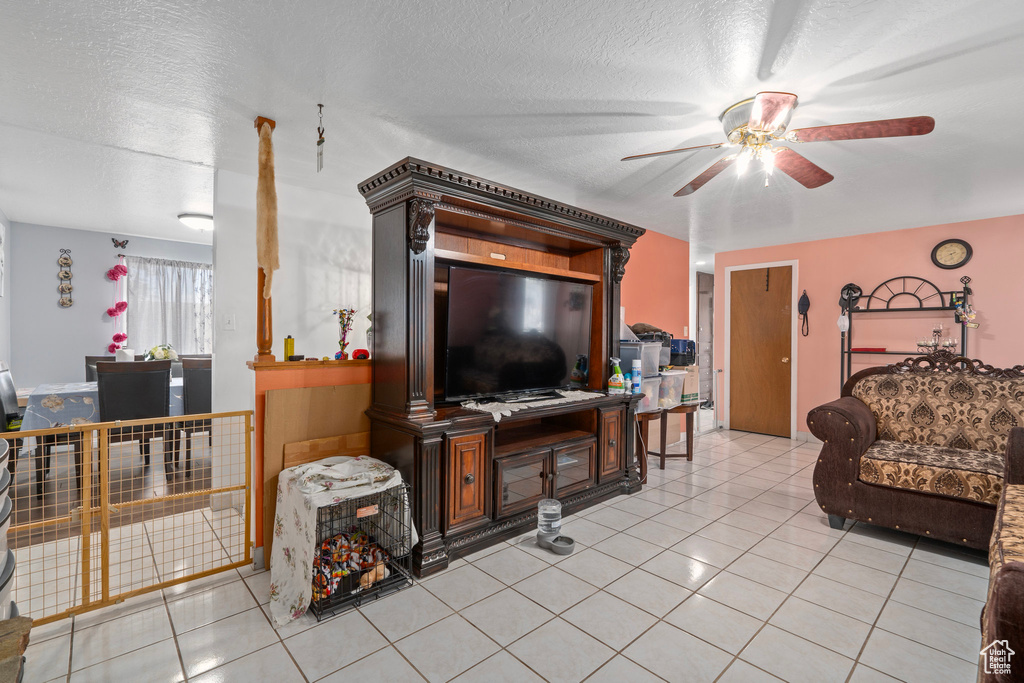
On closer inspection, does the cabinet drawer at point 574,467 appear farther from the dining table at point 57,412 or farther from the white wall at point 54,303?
the white wall at point 54,303

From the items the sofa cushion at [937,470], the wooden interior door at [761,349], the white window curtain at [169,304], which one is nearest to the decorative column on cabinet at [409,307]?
the sofa cushion at [937,470]

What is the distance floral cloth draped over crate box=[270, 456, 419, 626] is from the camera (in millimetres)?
1978

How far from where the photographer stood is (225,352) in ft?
10.5

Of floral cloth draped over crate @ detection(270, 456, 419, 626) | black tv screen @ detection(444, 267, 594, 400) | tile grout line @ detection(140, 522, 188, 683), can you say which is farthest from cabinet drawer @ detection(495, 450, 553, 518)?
tile grout line @ detection(140, 522, 188, 683)

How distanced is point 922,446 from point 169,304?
7.83 meters

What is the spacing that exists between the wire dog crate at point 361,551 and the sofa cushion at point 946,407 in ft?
10.9

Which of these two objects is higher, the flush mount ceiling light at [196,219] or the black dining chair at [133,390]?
the flush mount ceiling light at [196,219]

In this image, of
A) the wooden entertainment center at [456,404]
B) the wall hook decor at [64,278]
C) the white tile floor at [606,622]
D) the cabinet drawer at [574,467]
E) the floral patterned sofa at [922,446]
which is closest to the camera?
the white tile floor at [606,622]

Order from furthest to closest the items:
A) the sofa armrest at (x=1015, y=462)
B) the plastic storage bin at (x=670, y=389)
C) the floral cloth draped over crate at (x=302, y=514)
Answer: the plastic storage bin at (x=670, y=389)
the sofa armrest at (x=1015, y=462)
the floral cloth draped over crate at (x=302, y=514)

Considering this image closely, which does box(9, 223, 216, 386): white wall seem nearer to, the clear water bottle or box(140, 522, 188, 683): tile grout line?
box(140, 522, 188, 683): tile grout line

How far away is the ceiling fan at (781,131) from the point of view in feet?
6.34

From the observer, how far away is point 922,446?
121 inches

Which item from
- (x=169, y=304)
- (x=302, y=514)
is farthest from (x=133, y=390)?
(x=169, y=304)

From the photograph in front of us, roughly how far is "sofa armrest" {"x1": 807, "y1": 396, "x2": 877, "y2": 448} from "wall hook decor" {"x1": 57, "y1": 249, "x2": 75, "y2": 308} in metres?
7.49
